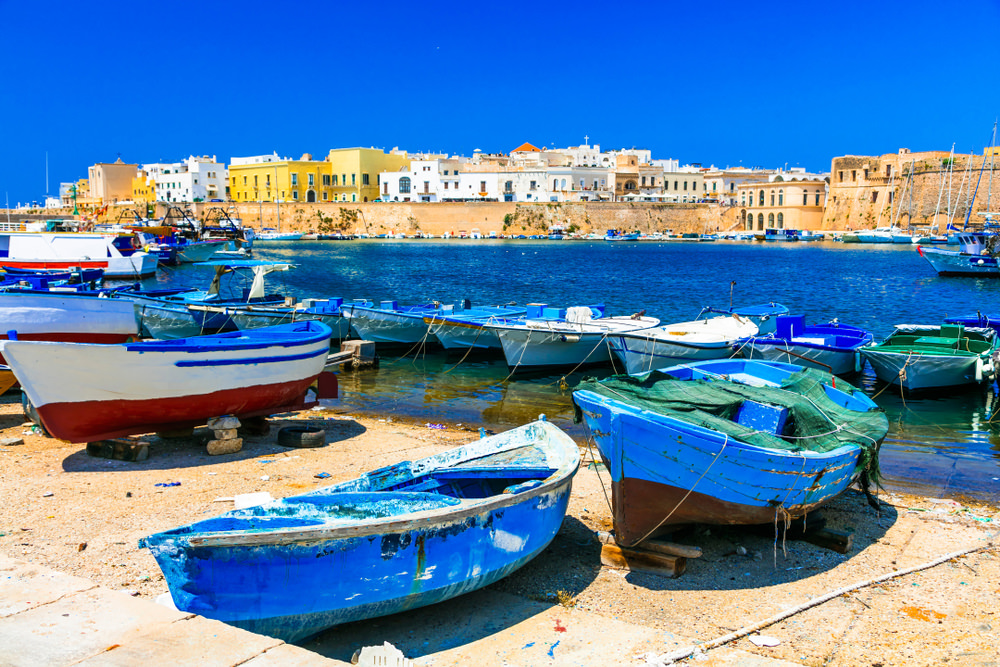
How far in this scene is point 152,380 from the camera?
794cm

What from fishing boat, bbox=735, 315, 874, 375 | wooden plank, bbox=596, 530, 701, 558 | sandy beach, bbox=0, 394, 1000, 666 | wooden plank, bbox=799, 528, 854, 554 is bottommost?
sandy beach, bbox=0, 394, 1000, 666

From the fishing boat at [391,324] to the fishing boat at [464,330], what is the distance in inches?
5.4

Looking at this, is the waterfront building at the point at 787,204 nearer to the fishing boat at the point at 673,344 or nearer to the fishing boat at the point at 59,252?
the fishing boat at the point at 59,252

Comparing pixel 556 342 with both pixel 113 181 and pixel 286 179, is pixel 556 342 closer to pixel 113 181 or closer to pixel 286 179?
pixel 286 179

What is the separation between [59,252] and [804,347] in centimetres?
2440

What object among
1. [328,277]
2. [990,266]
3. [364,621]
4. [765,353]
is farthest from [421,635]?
[990,266]

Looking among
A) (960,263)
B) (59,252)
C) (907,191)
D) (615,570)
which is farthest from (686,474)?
(907,191)

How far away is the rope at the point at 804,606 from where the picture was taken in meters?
4.60

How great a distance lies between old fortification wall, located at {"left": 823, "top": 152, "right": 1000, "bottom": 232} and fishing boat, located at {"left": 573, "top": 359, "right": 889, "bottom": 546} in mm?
68509

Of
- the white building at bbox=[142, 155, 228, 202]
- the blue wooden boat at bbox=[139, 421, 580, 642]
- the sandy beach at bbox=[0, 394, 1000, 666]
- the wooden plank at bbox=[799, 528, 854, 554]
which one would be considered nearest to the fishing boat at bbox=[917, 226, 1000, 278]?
the sandy beach at bbox=[0, 394, 1000, 666]

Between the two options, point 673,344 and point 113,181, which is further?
point 113,181

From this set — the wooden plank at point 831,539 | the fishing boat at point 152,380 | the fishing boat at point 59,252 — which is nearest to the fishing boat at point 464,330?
the fishing boat at point 152,380

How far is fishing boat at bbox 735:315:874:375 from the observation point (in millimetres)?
13734

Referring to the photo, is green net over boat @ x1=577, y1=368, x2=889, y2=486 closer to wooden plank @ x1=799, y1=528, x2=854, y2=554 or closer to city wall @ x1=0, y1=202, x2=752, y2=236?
wooden plank @ x1=799, y1=528, x2=854, y2=554
